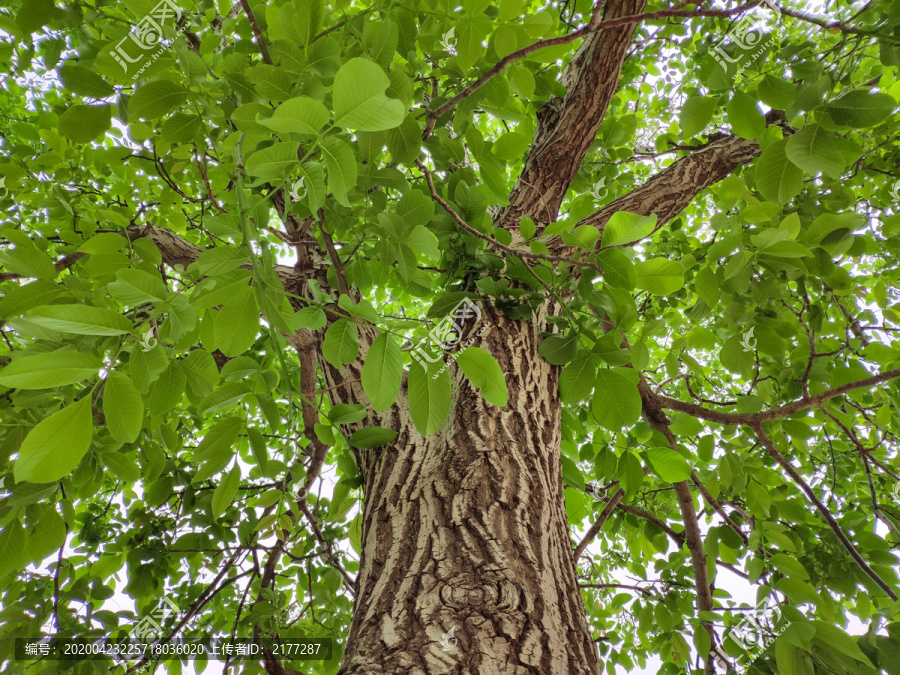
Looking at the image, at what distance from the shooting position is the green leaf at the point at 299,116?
646mm

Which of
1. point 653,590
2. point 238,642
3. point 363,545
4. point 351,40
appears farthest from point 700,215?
point 238,642

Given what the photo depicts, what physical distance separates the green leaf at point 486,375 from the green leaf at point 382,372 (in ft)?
0.44

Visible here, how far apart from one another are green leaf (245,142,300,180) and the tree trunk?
3.00ft

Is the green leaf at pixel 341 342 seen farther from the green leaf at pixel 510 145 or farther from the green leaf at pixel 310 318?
the green leaf at pixel 510 145

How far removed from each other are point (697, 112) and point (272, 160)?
3.35ft

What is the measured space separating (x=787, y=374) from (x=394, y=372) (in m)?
1.71

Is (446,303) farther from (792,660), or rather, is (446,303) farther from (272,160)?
(792,660)

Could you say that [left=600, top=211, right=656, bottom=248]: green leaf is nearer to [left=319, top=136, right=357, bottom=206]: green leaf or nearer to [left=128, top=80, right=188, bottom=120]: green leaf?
[left=319, top=136, right=357, bottom=206]: green leaf

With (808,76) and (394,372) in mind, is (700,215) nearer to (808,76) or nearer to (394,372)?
(808,76)

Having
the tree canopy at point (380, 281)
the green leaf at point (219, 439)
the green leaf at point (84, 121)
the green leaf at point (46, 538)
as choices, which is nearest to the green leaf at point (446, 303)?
the tree canopy at point (380, 281)

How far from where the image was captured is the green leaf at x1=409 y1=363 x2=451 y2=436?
37.1 inches

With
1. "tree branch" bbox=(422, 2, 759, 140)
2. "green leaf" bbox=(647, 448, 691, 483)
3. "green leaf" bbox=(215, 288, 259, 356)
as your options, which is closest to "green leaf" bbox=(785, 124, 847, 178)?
"tree branch" bbox=(422, 2, 759, 140)

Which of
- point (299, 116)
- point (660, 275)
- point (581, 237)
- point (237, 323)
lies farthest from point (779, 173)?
point (237, 323)

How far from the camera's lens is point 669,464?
151 centimetres
